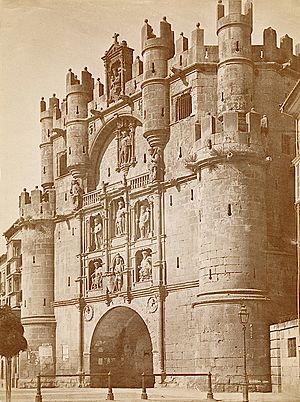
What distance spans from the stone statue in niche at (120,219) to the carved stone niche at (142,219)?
18.4 inches

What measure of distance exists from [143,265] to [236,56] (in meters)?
5.29

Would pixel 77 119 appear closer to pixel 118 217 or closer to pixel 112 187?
pixel 112 187

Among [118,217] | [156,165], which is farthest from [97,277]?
[156,165]

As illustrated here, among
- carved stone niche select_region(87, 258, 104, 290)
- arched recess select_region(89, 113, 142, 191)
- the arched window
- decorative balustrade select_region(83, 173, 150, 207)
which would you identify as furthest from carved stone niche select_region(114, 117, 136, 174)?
carved stone niche select_region(87, 258, 104, 290)

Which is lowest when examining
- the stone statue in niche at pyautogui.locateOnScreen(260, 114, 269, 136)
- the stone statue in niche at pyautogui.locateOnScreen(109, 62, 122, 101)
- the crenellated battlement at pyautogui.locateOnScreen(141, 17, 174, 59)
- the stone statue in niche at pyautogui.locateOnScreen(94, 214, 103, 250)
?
the stone statue in niche at pyautogui.locateOnScreen(94, 214, 103, 250)

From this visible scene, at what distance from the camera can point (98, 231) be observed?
22312mm

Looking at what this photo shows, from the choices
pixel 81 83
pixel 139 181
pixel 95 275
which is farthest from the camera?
pixel 81 83

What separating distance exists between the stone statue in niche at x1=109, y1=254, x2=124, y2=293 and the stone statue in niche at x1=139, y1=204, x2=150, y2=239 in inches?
42.8

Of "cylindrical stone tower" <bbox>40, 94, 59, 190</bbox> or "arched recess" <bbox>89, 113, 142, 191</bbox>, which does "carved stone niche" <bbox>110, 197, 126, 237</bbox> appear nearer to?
"arched recess" <bbox>89, 113, 142, 191</bbox>

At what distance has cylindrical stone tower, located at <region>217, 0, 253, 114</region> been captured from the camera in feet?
60.5

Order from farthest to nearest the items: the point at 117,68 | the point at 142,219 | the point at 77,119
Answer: the point at 77,119 < the point at 117,68 < the point at 142,219

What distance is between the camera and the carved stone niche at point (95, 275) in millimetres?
22125

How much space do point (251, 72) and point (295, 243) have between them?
367 cm

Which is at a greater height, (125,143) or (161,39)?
(161,39)
